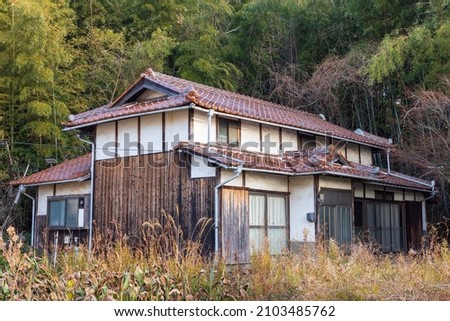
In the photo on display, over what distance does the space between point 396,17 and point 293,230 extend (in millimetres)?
8434

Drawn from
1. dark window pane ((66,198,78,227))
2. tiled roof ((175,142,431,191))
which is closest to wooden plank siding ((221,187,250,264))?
tiled roof ((175,142,431,191))

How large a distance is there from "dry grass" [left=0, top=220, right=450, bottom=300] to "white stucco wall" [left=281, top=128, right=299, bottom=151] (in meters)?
5.84

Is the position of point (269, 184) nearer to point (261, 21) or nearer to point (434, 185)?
point (434, 185)

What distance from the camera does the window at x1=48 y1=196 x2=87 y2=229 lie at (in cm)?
1339

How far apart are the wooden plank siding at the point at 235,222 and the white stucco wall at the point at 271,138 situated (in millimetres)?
1971

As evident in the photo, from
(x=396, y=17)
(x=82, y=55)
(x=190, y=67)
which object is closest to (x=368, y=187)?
(x=396, y=17)

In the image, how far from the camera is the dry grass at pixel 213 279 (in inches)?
214

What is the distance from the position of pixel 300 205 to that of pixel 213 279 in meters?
6.13

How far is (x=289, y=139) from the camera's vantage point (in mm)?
13531

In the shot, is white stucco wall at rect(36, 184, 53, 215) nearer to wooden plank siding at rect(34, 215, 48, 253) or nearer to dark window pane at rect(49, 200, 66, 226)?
wooden plank siding at rect(34, 215, 48, 253)

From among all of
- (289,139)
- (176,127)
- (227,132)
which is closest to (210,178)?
(176,127)

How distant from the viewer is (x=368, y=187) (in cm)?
1438

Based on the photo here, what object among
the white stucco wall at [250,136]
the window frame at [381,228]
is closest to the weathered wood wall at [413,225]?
the window frame at [381,228]

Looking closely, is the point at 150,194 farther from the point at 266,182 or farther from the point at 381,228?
the point at 381,228
